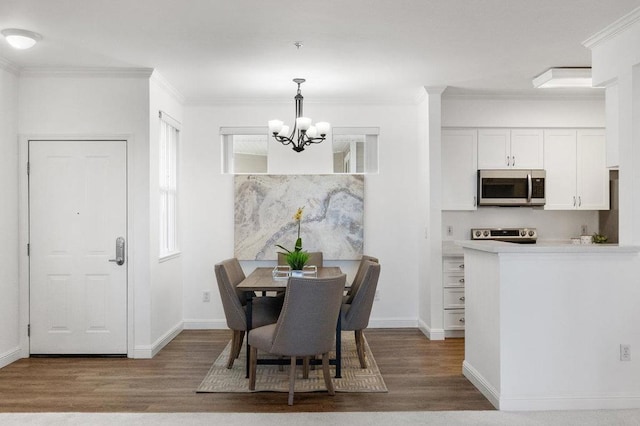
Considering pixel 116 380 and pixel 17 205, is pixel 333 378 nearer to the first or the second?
pixel 116 380

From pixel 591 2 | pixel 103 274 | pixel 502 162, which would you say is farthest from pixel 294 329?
pixel 502 162

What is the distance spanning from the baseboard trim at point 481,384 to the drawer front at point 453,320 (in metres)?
1.39

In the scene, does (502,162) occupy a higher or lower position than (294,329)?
higher

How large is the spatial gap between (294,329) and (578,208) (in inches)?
161

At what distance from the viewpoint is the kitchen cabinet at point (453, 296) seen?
5.71 meters

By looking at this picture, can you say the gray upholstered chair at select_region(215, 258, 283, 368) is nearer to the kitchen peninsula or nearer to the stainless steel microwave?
the kitchen peninsula

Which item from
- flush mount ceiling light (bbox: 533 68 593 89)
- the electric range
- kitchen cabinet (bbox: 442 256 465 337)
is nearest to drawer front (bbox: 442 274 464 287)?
kitchen cabinet (bbox: 442 256 465 337)

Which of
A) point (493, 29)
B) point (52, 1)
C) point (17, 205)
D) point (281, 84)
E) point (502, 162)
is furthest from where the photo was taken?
point (502, 162)

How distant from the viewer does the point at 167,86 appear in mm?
5457

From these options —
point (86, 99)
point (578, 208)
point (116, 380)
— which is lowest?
point (116, 380)

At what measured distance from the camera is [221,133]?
245 inches

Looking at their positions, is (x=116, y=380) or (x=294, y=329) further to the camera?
(x=116, y=380)

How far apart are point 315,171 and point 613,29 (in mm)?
3344

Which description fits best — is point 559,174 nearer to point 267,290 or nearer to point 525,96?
point 525,96
